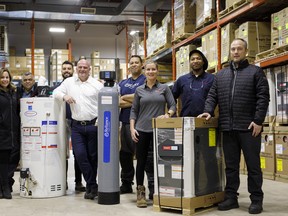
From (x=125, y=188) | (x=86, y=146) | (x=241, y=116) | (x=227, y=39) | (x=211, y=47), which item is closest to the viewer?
(x=241, y=116)

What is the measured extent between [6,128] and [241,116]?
2893mm

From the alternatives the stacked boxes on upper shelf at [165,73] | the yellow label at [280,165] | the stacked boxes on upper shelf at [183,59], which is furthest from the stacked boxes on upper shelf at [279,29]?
the stacked boxes on upper shelf at [165,73]

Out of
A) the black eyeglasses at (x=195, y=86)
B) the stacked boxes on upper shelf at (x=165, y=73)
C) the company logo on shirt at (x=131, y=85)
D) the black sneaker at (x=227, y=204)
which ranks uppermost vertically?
the stacked boxes on upper shelf at (x=165, y=73)

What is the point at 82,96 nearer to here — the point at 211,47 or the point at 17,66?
the point at 211,47

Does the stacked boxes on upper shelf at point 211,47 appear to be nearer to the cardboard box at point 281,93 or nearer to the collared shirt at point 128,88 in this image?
the cardboard box at point 281,93

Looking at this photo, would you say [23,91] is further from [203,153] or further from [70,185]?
[203,153]

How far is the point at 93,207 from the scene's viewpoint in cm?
438

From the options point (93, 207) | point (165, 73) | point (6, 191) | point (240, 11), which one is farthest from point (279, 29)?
point (165, 73)

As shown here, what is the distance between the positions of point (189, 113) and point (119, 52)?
15.7m

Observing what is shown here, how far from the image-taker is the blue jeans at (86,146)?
16.1ft

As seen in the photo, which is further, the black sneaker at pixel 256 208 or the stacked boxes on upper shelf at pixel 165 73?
the stacked boxes on upper shelf at pixel 165 73

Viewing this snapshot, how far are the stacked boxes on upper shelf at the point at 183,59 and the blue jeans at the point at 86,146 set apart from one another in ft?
13.8

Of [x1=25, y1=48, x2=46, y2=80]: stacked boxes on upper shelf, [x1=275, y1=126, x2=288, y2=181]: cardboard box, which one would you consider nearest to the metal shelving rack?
[x1=275, y1=126, x2=288, y2=181]: cardboard box

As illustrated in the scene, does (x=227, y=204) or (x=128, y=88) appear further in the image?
(x=128, y=88)
